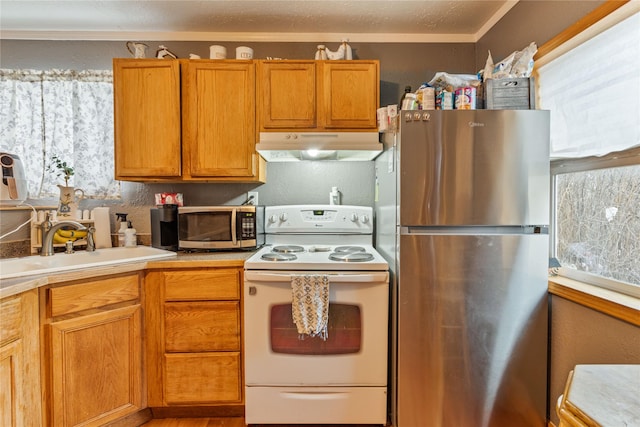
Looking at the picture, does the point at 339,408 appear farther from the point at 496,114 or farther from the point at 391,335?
the point at 496,114

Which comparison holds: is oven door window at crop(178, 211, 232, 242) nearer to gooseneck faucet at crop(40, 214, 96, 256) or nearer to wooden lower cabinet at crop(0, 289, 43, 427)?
gooseneck faucet at crop(40, 214, 96, 256)

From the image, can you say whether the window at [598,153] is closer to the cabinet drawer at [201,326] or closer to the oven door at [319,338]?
the oven door at [319,338]

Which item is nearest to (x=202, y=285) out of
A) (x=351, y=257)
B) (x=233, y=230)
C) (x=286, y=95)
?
(x=233, y=230)

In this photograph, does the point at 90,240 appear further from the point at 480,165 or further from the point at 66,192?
the point at 480,165

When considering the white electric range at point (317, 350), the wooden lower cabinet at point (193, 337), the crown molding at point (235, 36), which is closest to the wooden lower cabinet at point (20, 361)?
the wooden lower cabinet at point (193, 337)

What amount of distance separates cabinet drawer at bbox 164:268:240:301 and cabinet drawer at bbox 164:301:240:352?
4cm

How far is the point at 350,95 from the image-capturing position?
1.90 metres

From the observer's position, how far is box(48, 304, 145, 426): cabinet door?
4.47 ft

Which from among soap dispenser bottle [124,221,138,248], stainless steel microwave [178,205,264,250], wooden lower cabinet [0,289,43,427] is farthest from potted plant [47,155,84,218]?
wooden lower cabinet [0,289,43,427]

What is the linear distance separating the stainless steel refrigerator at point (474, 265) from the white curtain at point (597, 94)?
0.11 metres

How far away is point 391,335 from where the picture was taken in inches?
61.9

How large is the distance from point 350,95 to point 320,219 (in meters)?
0.83

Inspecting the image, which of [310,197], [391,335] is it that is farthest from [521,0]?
[391,335]

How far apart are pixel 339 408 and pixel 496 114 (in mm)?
1646
